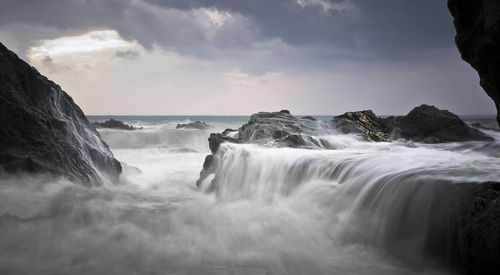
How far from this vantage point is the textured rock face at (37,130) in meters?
5.23

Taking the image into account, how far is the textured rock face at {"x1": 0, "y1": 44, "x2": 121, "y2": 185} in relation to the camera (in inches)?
206

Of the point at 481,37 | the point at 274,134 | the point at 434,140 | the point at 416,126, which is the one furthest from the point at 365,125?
the point at 481,37

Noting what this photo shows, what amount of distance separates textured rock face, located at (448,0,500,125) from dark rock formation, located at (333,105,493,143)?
657 centimetres

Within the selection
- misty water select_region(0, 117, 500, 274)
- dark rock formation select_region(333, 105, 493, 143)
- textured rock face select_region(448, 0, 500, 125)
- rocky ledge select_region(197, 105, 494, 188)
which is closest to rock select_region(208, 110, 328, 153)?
rocky ledge select_region(197, 105, 494, 188)

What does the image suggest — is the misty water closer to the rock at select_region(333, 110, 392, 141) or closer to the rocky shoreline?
the rocky shoreline

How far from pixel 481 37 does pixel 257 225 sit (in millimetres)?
3428

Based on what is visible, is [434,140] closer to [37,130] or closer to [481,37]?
[481,37]

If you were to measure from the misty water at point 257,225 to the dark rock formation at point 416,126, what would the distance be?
3.51 metres

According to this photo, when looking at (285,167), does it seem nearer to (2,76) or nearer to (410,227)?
(410,227)

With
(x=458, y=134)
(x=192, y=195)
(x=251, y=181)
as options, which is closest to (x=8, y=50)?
(x=192, y=195)

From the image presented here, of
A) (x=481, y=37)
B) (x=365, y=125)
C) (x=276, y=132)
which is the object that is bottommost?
(x=276, y=132)

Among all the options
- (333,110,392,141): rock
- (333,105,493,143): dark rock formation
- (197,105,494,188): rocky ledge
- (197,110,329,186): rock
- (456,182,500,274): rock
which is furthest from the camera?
(333,110,392,141): rock

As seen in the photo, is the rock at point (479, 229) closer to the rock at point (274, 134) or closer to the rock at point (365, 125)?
the rock at point (274, 134)

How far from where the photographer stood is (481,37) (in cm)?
334
